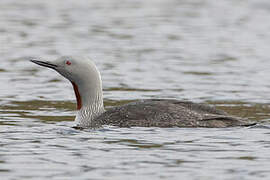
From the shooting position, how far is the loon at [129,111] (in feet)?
39.1

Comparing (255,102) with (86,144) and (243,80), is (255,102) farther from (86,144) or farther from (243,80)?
(86,144)

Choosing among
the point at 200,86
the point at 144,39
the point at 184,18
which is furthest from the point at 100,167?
the point at 184,18

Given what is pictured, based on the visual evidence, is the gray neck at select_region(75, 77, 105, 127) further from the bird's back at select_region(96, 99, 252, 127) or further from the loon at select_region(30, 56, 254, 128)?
the bird's back at select_region(96, 99, 252, 127)

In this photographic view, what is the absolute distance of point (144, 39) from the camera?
75.3 feet

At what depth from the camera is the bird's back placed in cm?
1190

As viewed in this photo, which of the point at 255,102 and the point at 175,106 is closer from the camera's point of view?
the point at 175,106

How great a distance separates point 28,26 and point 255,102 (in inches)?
445

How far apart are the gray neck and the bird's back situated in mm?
361

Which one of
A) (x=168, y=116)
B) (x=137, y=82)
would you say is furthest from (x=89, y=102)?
(x=137, y=82)

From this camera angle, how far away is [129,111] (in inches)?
478

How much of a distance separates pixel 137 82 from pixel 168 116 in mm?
5096

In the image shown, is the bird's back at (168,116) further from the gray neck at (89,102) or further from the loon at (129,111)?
the gray neck at (89,102)

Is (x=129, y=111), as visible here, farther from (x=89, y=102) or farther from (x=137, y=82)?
(x=137, y=82)

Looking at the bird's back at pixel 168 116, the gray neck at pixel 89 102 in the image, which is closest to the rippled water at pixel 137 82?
the bird's back at pixel 168 116
